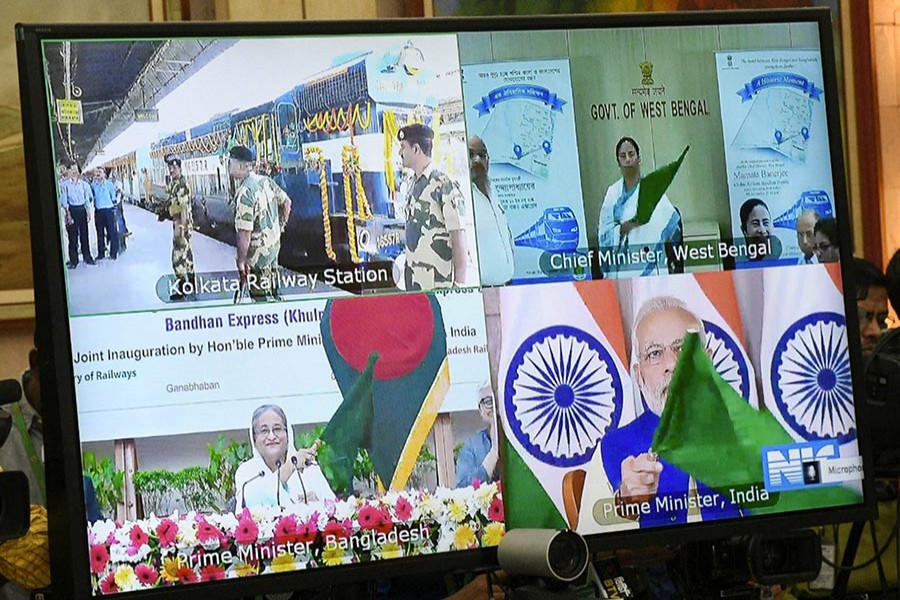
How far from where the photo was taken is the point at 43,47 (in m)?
2.83

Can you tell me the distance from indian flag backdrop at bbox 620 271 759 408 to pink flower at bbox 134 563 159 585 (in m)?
1.23

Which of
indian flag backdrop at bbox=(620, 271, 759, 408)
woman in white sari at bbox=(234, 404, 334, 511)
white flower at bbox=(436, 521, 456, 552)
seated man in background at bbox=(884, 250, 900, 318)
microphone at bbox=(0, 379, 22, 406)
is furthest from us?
seated man in background at bbox=(884, 250, 900, 318)

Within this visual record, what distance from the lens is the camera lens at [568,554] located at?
2.84 metres

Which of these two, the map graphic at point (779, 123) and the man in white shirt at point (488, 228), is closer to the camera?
the man in white shirt at point (488, 228)

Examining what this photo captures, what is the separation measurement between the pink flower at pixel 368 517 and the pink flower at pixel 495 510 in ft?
0.80

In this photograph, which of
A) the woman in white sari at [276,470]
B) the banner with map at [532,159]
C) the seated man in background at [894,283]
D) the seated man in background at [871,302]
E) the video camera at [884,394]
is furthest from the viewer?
the seated man in background at [871,302]

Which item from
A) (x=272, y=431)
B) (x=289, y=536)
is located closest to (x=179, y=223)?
(x=272, y=431)

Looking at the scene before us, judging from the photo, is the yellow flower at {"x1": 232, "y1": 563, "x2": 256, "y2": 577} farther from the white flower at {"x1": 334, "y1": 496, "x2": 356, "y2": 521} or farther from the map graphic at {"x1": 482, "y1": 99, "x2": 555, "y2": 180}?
the map graphic at {"x1": 482, "y1": 99, "x2": 555, "y2": 180}

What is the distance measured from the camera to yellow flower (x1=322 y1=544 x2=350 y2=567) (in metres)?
2.92

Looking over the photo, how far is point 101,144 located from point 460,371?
34.0 inches

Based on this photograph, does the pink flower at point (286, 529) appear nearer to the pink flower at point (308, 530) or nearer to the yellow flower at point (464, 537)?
the pink flower at point (308, 530)

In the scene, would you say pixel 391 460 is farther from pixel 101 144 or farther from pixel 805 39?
pixel 805 39

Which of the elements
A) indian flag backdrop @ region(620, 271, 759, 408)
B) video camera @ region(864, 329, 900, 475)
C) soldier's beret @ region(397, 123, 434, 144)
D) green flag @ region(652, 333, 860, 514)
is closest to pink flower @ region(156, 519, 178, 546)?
soldier's beret @ region(397, 123, 434, 144)

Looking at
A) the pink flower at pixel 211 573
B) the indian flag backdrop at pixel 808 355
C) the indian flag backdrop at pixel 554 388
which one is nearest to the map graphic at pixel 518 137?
the indian flag backdrop at pixel 554 388
